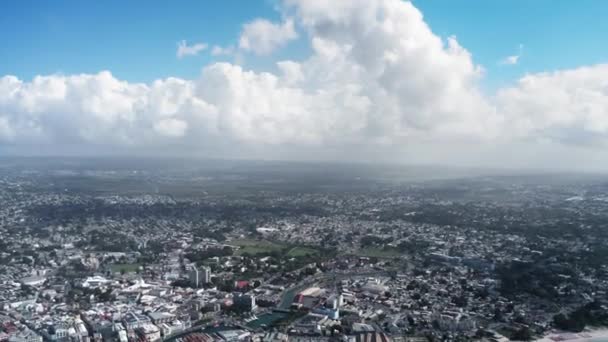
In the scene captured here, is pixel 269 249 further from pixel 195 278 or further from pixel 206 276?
pixel 195 278

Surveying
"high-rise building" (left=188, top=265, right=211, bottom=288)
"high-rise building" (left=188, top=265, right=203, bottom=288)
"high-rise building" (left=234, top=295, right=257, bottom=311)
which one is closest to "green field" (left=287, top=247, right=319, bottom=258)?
"high-rise building" (left=188, top=265, right=211, bottom=288)

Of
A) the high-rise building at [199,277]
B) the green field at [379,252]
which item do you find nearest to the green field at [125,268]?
the high-rise building at [199,277]

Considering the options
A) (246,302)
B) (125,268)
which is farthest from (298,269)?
(125,268)

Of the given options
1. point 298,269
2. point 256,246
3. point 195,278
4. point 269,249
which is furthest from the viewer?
point 256,246

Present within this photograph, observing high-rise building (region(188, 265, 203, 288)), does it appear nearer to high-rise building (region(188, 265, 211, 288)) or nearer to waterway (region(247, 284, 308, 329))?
high-rise building (region(188, 265, 211, 288))

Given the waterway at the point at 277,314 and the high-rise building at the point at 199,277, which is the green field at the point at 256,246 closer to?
the high-rise building at the point at 199,277

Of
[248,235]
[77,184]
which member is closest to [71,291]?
[248,235]

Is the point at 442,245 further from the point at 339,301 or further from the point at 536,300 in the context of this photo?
the point at 339,301
